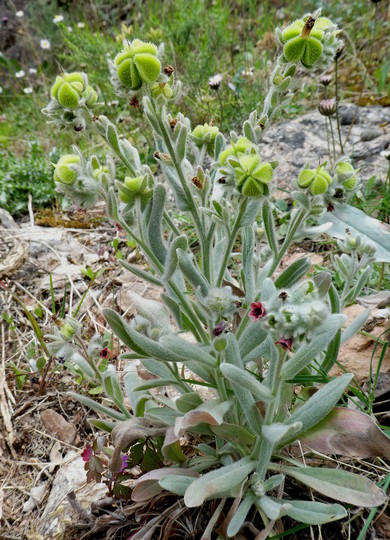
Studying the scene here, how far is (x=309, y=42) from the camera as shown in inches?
57.2

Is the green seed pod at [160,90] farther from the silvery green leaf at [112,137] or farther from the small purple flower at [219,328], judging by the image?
the small purple flower at [219,328]

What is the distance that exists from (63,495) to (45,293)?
1.44 meters

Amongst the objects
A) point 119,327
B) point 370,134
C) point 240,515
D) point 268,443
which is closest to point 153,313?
point 119,327

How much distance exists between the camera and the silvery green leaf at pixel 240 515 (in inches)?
52.8

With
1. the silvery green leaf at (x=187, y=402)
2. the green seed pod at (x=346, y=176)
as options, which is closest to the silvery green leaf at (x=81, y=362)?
the silvery green leaf at (x=187, y=402)

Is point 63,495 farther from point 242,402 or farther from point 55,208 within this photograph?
point 55,208

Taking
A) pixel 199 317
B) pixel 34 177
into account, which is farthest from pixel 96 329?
pixel 34 177

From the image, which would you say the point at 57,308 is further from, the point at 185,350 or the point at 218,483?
the point at 218,483

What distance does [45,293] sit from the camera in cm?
305

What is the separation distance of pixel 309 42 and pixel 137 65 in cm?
52

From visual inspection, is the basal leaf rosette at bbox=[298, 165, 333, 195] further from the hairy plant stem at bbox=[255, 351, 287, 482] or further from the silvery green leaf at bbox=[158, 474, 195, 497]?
the silvery green leaf at bbox=[158, 474, 195, 497]

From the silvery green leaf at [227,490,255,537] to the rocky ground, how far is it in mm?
653

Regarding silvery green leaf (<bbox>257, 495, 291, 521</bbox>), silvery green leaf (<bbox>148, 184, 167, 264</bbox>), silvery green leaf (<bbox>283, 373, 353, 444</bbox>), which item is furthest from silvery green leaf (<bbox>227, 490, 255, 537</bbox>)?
silvery green leaf (<bbox>148, 184, 167, 264</bbox>)

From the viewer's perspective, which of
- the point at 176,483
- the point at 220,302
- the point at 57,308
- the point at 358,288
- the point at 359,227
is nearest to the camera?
the point at 220,302
